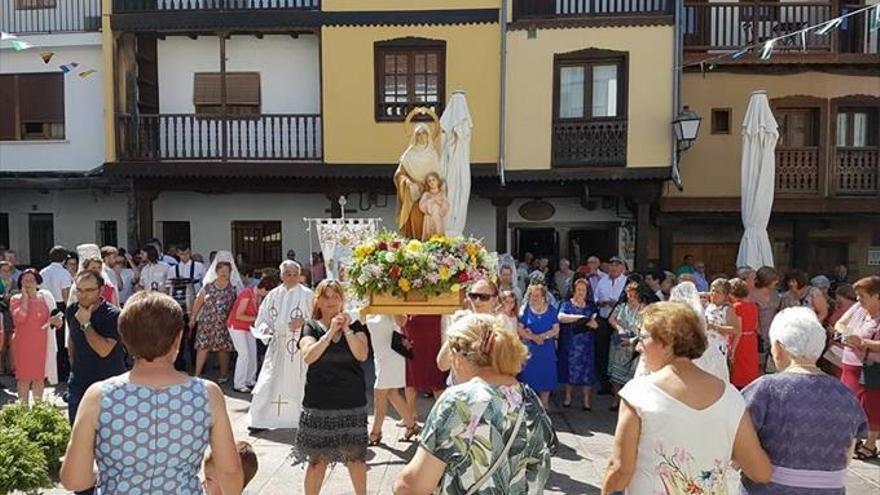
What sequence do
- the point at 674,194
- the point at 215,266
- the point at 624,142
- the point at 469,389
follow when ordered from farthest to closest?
the point at 674,194 < the point at 624,142 < the point at 215,266 < the point at 469,389

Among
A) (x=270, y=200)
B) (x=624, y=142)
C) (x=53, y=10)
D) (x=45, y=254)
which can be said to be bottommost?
(x=45, y=254)

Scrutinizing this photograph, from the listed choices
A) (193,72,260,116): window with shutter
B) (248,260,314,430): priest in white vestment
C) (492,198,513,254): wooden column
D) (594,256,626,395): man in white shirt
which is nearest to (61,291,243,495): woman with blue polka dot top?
(248,260,314,430): priest in white vestment

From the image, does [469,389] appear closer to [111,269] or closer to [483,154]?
[111,269]

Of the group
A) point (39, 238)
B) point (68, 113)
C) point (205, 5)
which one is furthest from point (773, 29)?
point (39, 238)

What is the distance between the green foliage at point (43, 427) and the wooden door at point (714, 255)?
14.0 m

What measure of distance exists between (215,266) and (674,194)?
10417 millimetres

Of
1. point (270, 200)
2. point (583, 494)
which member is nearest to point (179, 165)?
point (270, 200)

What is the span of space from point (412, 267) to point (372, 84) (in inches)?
408

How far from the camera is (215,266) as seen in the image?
10.1 m

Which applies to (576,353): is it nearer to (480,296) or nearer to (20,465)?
(480,296)

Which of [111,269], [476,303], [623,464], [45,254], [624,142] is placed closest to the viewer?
[623,464]

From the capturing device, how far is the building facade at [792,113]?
15.8 m

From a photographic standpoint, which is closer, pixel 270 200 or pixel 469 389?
pixel 469 389

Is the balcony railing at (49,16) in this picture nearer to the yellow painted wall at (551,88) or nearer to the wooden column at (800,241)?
the yellow painted wall at (551,88)
